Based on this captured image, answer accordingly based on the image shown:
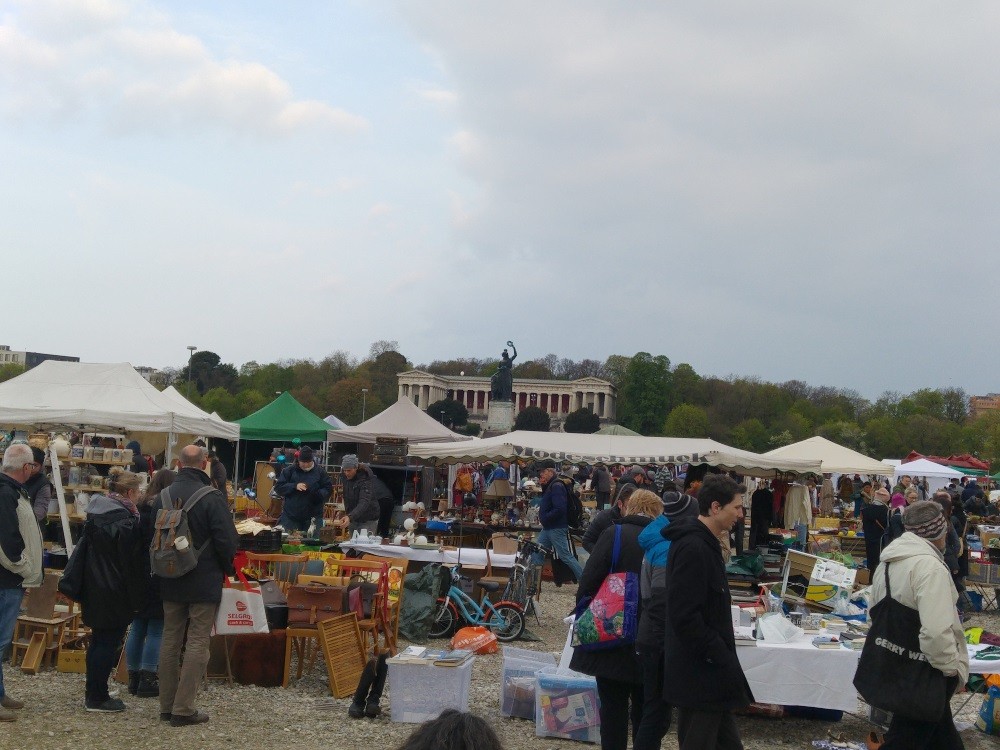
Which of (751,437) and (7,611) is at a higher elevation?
(751,437)

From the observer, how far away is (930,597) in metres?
3.97

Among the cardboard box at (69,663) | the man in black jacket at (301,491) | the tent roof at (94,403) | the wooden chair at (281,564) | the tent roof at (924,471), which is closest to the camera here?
the cardboard box at (69,663)

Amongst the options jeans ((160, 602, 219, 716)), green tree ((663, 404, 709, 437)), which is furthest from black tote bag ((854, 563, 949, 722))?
green tree ((663, 404, 709, 437))

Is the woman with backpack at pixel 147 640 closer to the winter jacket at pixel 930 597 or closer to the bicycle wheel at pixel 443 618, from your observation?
the bicycle wheel at pixel 443 618

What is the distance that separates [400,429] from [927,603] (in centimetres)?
1540

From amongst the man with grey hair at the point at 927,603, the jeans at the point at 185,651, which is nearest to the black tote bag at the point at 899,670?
the man with grey hair at the point at 927,603

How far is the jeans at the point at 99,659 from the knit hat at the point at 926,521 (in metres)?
4.45

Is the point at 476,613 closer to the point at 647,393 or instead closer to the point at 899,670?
the point at 899,670

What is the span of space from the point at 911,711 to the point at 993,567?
10153mm

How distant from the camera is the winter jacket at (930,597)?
12.9 feet

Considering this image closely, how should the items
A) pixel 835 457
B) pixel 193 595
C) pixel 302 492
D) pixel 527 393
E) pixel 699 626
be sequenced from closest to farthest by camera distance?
pixel 699 626 → pixel 193 595 → pixel 302 492 → pixel 835 457 → pixel 527 393

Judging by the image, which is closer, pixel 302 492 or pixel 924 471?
pixel 302 492

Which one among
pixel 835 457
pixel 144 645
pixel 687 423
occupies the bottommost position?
pixel 144 645

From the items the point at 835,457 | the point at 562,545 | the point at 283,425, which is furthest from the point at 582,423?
the point at 562,545
